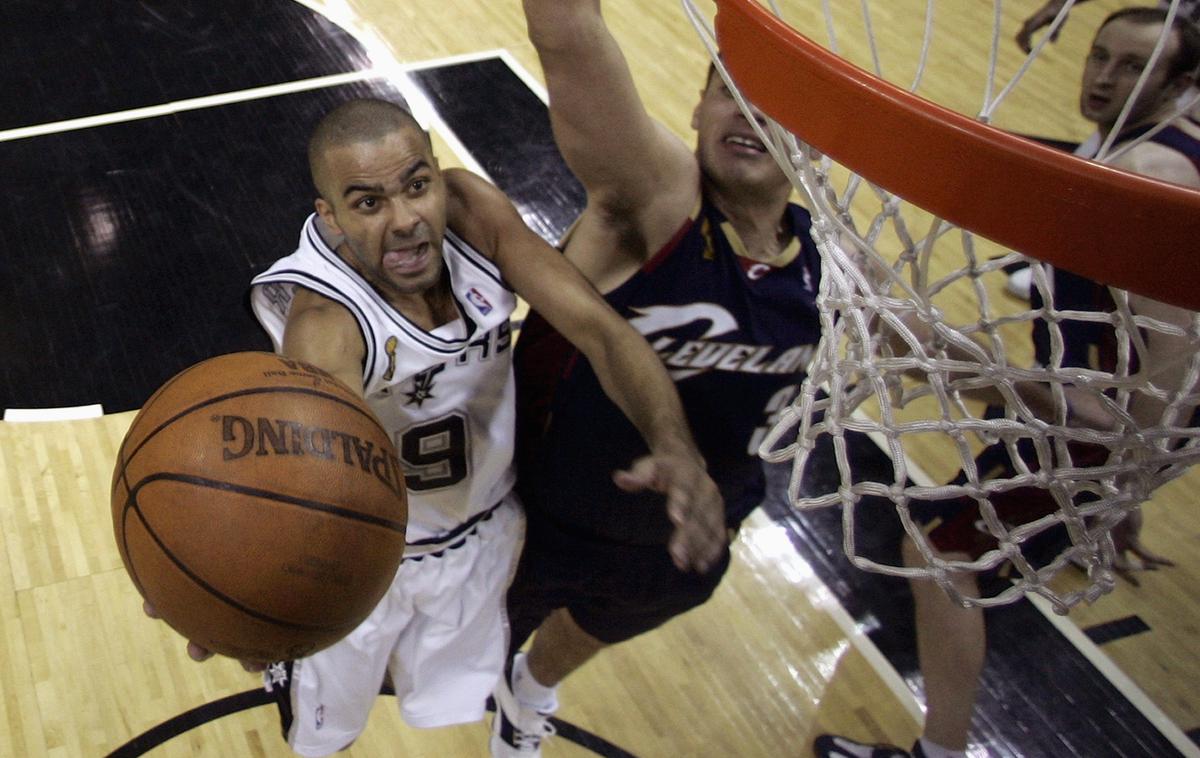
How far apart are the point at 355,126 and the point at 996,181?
1162 mm

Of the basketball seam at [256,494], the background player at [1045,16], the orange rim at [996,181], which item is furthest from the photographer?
the background player at [1045,16]

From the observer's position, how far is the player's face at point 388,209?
1.96 m

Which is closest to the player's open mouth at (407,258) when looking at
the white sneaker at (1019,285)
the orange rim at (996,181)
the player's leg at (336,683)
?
the player's leg at (336,683)

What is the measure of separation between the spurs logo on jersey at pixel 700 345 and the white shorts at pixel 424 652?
557 millimetres

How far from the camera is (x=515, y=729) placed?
278 centimetres

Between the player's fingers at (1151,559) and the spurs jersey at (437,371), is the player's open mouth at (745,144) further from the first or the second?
the player's fingers at (1151,559)

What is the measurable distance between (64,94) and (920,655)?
4185 millimetres

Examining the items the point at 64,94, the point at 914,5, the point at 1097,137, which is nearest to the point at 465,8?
the point at 64,94

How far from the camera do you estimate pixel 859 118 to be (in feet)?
4.31

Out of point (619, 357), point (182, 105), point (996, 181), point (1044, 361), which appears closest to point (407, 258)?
point (619, 357)

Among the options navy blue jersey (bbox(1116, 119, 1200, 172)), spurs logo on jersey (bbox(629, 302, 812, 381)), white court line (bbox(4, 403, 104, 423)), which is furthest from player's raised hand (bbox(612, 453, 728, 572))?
white court line (bbox(4, 403, 104, 423))

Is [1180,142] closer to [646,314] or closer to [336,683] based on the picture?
[646,314]

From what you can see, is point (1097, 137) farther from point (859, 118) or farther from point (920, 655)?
point (859, 118)

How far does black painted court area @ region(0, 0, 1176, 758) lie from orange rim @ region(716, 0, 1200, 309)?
6.51ft
